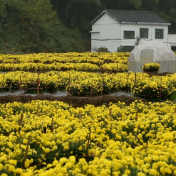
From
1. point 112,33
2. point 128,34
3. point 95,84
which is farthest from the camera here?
point 112,33

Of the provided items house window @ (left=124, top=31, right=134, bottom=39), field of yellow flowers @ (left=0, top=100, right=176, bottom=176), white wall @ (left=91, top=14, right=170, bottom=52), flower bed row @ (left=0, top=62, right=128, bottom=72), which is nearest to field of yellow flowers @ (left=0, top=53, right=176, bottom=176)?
→ field of yellow flowers @ (left=0, top=100, right=176, bottom=176)

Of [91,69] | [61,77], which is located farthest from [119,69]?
[61,77]

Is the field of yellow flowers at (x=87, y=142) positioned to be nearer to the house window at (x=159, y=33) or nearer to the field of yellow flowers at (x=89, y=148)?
the field of yellow flowers at (x=89, y=148)

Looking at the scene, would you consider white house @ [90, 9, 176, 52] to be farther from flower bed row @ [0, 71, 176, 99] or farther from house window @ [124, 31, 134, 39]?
flower bed row @ [0, 71, 176, 99]

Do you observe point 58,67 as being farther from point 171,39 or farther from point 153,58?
point 171,39

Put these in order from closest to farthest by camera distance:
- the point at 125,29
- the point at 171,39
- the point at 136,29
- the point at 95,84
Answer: the point at 95,84
the point at 125,29
the point at 136,29
the point at 171,39

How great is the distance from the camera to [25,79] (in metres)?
15.0

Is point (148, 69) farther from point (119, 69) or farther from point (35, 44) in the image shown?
point (35, 44)

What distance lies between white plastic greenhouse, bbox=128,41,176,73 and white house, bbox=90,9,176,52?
1652 cm

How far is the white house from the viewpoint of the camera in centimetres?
4025

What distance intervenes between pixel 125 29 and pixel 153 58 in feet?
61.7

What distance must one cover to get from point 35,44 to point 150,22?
44.9ft

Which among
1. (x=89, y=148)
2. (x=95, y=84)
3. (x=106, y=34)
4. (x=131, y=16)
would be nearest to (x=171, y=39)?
(x=131, y=16)

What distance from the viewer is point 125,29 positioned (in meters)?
40.3
